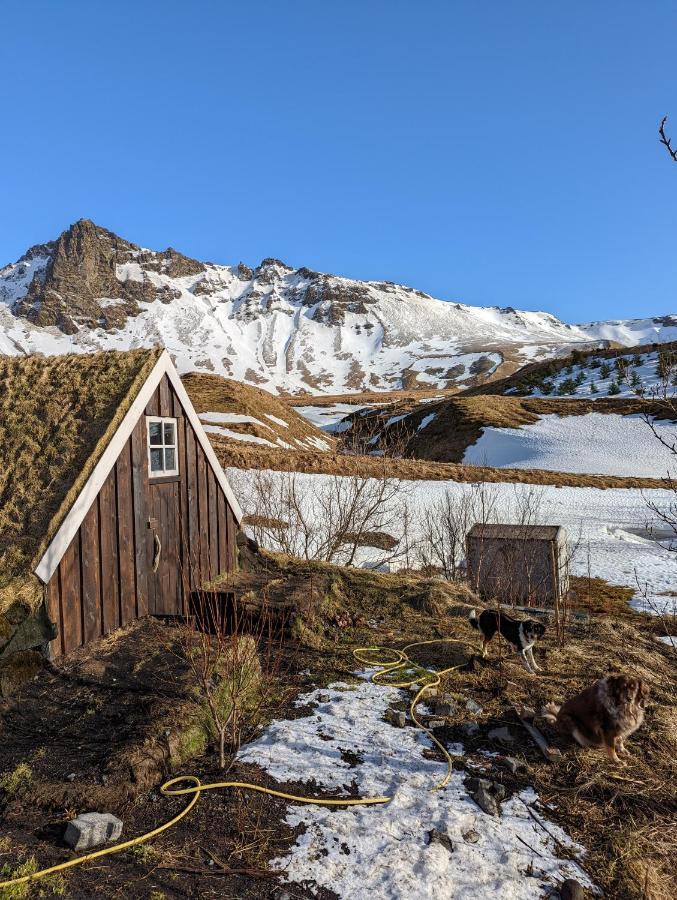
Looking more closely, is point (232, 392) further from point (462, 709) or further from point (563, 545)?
point (462, 709)

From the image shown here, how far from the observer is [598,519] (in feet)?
78.6

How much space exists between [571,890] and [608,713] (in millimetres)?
1727

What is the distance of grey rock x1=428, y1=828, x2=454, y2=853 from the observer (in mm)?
4355

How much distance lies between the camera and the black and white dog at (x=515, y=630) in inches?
285

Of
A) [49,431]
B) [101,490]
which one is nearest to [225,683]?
[101,490]

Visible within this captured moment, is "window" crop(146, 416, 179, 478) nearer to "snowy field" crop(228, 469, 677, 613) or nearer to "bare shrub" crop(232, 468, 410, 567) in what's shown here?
"bare shrub" crop(232, 468, 410, 567)

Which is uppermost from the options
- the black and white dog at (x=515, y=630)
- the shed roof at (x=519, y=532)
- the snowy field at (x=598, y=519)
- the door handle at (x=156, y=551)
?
the door handle at (x=156, y=551)

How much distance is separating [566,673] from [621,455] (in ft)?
110

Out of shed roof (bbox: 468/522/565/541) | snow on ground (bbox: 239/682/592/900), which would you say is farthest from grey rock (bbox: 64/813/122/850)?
shed roof (bbox: 468/522/565/541)

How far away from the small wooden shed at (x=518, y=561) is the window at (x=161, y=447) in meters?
7.72

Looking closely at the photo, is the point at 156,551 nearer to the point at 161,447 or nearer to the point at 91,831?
the point at 161,447

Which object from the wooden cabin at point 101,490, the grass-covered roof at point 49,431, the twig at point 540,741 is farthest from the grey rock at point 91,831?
the twig at point 540,741

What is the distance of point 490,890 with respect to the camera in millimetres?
3969

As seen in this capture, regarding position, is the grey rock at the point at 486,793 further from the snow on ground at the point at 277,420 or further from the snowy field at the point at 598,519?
the snow on ground at the point at 277,420
